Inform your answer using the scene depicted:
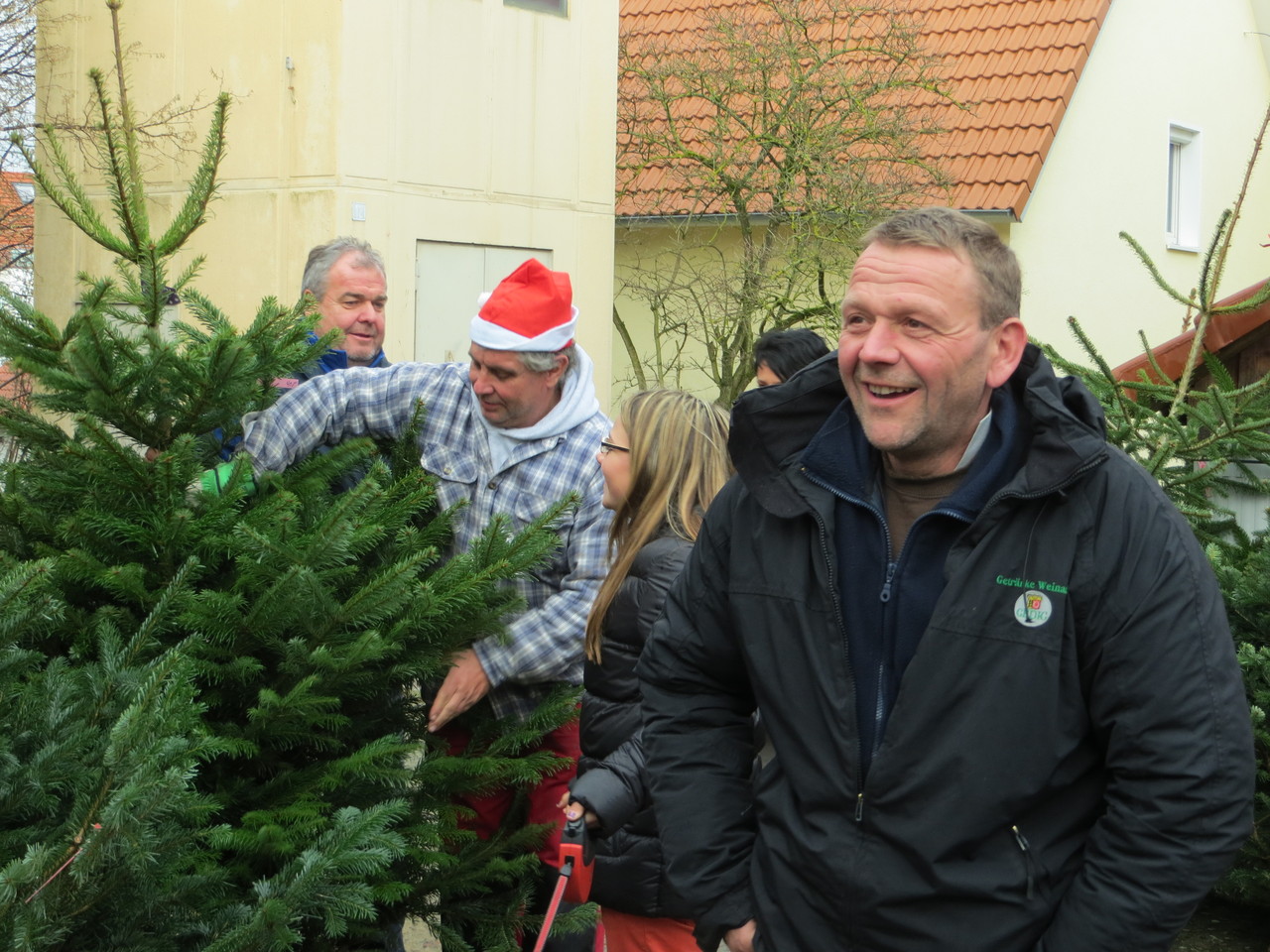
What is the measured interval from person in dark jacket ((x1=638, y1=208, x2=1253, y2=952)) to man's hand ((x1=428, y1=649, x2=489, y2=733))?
1.00 m

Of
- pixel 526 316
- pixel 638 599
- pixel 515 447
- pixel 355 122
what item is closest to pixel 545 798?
pixel 638 599

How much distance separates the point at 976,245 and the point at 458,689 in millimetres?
1725

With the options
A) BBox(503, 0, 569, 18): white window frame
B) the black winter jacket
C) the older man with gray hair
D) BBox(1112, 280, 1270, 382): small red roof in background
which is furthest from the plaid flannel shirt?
BBox(503, 0, 569, 18): white window frame

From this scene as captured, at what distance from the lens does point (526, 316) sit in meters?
3.95

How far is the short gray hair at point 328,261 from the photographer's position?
4641 mm

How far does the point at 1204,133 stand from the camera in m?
18.4

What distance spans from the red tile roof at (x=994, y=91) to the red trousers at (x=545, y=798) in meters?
11.3

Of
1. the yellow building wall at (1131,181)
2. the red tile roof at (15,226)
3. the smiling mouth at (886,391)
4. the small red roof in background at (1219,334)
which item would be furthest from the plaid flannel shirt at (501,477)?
the red tile roof at (15,226)

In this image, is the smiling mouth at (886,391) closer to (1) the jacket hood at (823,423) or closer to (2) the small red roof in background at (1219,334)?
(1) the jacket hood at (823,423)

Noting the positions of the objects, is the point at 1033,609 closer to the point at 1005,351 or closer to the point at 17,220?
the point at 1005,351

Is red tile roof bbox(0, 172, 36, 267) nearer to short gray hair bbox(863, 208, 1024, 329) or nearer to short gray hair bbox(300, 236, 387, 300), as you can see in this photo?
short gray hair bbox(300, 236, 387, 300)

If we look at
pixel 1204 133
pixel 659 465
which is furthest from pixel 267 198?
pixel 1204 133

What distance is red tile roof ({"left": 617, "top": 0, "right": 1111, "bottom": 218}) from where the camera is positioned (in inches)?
575

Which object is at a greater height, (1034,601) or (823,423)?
(823,423)
